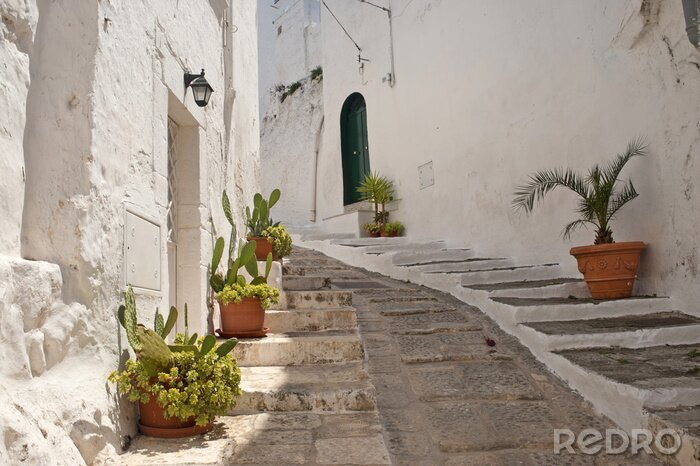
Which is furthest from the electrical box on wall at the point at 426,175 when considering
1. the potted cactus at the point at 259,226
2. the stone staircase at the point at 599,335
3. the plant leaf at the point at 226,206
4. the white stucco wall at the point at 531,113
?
the plant leaf at the point at 226,206

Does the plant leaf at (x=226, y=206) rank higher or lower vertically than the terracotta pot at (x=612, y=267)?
higher

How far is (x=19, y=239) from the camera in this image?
2.30 metres

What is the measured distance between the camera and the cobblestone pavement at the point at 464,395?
2.96 metres

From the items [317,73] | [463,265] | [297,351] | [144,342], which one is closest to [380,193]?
[463,265]

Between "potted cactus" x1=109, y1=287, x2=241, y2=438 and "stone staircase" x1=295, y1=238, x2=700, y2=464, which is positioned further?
"stone staircase" x1=295, y1=238, x2=700, y2=464

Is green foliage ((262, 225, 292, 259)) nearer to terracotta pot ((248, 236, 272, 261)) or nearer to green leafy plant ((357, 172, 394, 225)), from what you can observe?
terracotta pot ((248, 236, 272, 261))

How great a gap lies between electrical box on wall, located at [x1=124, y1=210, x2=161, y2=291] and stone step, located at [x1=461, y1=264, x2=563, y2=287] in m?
3.63

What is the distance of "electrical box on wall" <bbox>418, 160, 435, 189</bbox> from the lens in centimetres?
877

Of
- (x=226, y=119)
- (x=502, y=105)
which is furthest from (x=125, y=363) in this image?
(x=502, y=105)

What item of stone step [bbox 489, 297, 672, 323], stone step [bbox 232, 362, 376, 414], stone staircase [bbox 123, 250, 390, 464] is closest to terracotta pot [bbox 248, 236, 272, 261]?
stone staircase [bbox 123, 250, 390, 464]

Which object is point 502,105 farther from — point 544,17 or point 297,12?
point 297,12

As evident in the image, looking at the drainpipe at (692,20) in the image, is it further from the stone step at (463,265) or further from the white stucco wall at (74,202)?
the white stucco wall at (74,202)

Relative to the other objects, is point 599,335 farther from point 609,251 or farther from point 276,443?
point 276,443

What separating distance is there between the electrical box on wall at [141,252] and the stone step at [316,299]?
1937 millimetres
